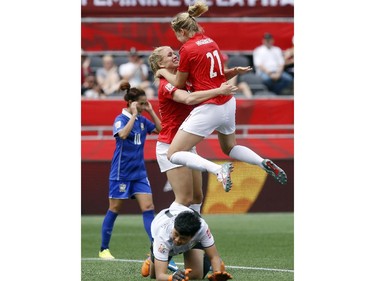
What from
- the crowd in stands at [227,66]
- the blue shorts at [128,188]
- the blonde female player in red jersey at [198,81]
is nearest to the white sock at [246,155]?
the blonde female player in red jersey at [198,81]

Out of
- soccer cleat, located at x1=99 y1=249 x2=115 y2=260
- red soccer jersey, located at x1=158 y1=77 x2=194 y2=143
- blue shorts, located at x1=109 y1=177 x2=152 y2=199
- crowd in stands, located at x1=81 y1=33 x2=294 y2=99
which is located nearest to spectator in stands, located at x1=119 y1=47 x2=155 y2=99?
crowd in stands, located at x1=81 y1=33 x2=294 y2=99

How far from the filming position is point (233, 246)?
1377 cm

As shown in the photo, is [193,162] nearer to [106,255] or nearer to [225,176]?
[225,176]

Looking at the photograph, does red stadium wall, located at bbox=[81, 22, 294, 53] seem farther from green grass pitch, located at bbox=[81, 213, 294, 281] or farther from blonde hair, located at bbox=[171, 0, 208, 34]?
blonde hair, located at bbox=[171, 0, 208, 34]

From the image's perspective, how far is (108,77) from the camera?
21.1 metres

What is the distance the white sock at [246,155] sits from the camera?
10.1 meters

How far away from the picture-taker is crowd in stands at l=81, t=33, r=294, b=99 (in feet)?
68.9

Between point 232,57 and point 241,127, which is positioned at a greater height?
point 232,57

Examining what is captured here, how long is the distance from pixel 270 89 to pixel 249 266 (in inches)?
425

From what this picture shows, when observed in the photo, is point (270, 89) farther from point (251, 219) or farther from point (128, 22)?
point (251, 219)

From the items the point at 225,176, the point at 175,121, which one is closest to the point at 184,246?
the point at 225,176

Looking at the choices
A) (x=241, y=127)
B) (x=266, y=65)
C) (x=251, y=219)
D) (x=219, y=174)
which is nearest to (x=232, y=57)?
(x=266, y=65)

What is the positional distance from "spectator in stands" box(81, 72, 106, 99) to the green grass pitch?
3.38 m

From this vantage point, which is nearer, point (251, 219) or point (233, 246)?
point (233, 246)
